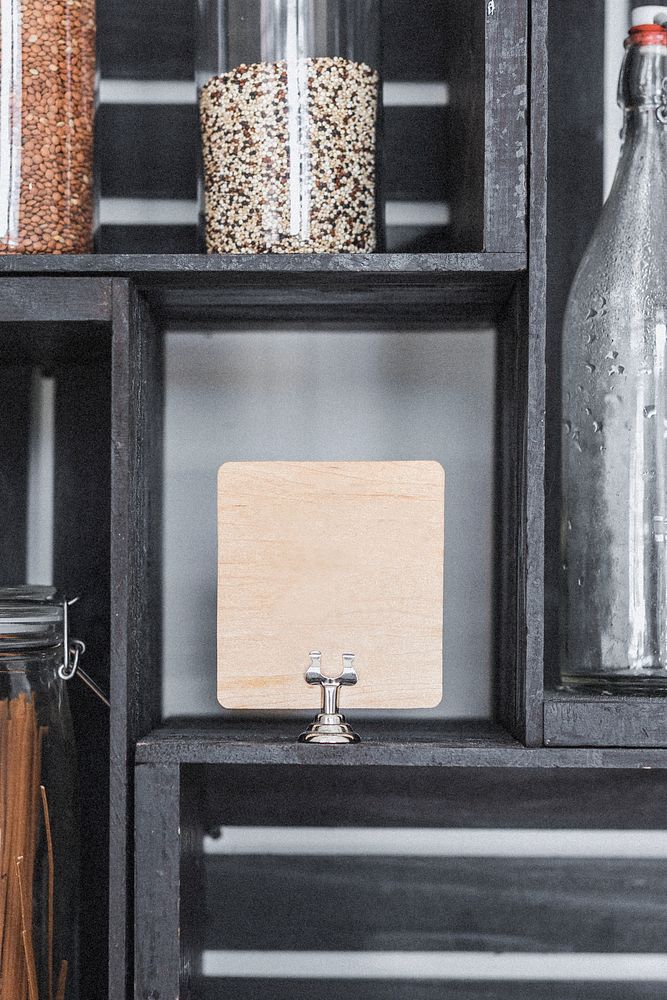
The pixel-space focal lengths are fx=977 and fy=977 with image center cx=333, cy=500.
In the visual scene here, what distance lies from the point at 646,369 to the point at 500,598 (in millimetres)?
230

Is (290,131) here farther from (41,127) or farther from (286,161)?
(41,127)

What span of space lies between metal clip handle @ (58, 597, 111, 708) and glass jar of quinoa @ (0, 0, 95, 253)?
0.28 meters

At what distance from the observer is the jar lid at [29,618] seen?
2.34 ft

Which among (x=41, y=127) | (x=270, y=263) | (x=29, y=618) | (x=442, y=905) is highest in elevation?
(x=41, y=127)

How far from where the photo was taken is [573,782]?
0.85 meters

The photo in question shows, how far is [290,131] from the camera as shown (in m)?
0.68

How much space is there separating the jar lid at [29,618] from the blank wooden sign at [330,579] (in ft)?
0.41

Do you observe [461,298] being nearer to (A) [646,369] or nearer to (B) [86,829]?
(A) [646,369]

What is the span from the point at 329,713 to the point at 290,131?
405mm

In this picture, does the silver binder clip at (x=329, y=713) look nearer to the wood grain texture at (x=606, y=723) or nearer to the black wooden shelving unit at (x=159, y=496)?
the black wooden shelving unit at (x=159, y=496)

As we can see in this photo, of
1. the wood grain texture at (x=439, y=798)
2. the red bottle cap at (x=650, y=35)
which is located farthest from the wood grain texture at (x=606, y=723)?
the red bottle cap at (x=650, y=35)

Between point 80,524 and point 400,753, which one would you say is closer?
point 400,753

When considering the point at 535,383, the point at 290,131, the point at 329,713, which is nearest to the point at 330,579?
the point at 329,713

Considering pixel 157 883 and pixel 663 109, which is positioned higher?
pixel 663 109
